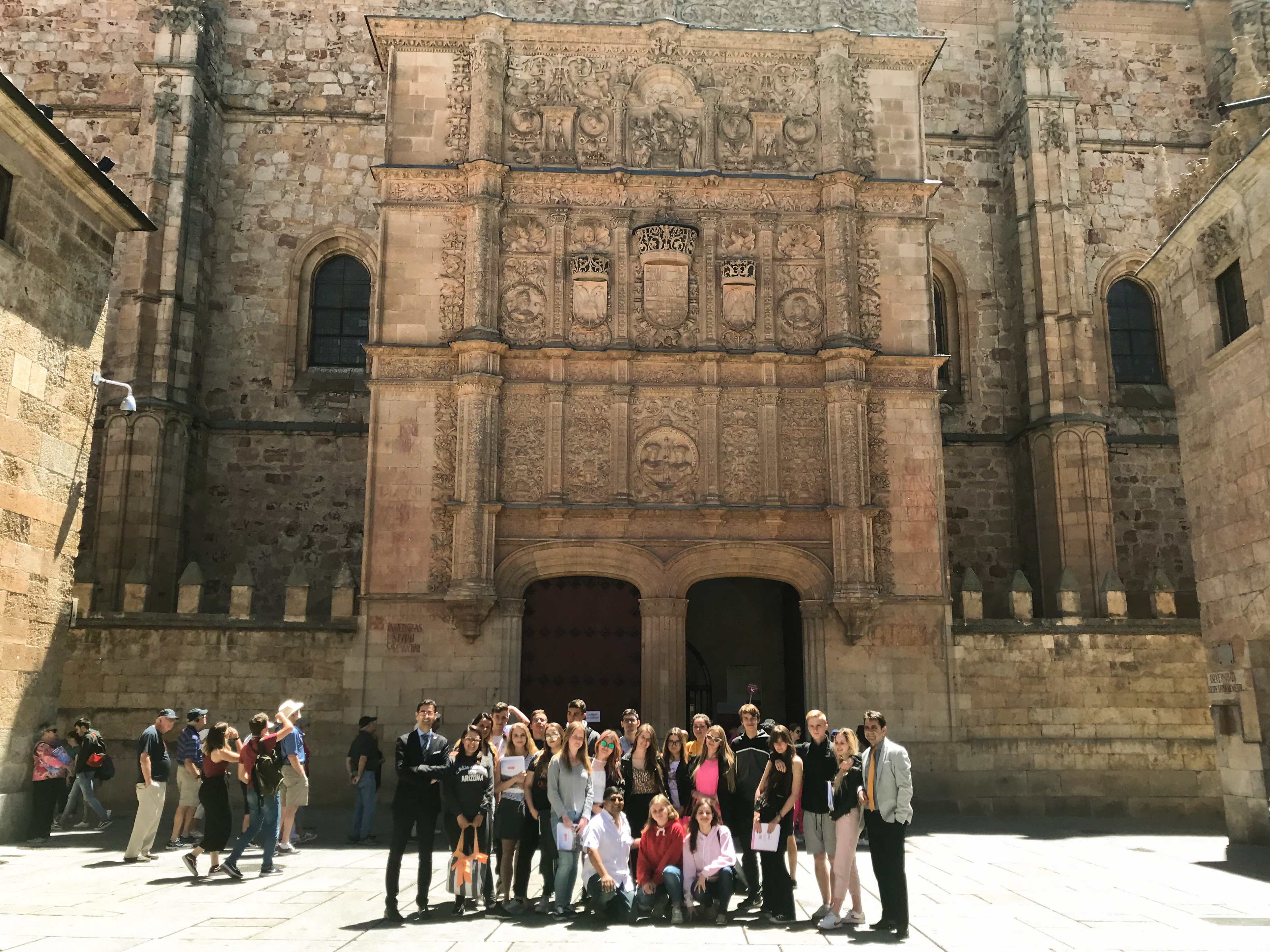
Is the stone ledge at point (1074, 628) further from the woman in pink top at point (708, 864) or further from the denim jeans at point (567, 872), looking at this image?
the denim jeans at point (567, 872)

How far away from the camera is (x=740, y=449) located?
61.3ft

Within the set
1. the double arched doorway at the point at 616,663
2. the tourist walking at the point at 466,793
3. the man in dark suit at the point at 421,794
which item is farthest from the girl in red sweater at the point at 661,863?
the double arched doorway at the point at 616,663

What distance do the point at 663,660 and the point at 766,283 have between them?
22.5 feet

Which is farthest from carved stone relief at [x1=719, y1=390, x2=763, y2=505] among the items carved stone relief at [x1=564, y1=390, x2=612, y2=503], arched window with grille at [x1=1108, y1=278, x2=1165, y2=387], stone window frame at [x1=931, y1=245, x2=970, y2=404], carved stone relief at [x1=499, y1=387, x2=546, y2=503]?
arched window with grille at [x1=1108, y1=278, x2=1165, y2=387]

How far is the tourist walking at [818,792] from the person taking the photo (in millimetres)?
9461

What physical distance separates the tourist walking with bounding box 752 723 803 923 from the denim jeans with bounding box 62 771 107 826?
9814 mm

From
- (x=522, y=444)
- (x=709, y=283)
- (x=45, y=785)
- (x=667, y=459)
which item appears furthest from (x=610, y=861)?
(x=709, y=283)

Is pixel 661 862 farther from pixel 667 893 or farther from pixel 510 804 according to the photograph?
pixel 510 804

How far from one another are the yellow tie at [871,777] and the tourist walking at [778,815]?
66 cm

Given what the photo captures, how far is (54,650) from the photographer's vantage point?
14.8m

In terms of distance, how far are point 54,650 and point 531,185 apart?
35.1 ft

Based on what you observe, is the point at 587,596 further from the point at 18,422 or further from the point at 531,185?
the point at 18,422

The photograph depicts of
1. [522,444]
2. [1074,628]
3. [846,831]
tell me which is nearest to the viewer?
[846,831]

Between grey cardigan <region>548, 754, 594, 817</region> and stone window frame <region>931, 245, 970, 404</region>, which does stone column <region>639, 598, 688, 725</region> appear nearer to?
grey cardigan <region>548, 754, 594, 817</region>
